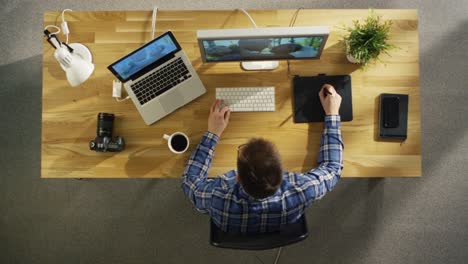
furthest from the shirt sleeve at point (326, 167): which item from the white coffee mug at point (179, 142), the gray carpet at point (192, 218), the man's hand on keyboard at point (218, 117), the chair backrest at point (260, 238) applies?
the gray carpet at point (192, 218)

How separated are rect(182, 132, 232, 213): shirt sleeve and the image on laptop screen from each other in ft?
1.31

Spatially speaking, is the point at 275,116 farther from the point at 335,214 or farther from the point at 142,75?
the point at 335,214

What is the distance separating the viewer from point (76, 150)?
5.61 ft

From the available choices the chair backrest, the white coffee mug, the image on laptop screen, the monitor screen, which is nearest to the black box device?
the monitor screen

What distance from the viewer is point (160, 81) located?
66.8 inches

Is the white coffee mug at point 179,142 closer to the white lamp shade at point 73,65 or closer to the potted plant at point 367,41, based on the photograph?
the white lamp shade at point 73,65

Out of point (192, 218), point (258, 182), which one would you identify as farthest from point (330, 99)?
point (192, 218)

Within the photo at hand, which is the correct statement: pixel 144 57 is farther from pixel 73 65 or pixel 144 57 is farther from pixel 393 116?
pixel 393 116

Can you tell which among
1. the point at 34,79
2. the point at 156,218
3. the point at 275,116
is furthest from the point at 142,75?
the point at 34,79

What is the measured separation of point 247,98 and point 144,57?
483 millimetres

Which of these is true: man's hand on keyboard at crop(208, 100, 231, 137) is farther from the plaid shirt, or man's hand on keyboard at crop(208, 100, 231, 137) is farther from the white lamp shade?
the white lamp shade

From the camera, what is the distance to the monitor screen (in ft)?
4.78

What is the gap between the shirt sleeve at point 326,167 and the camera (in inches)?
59.8

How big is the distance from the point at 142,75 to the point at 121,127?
0.84 ft
